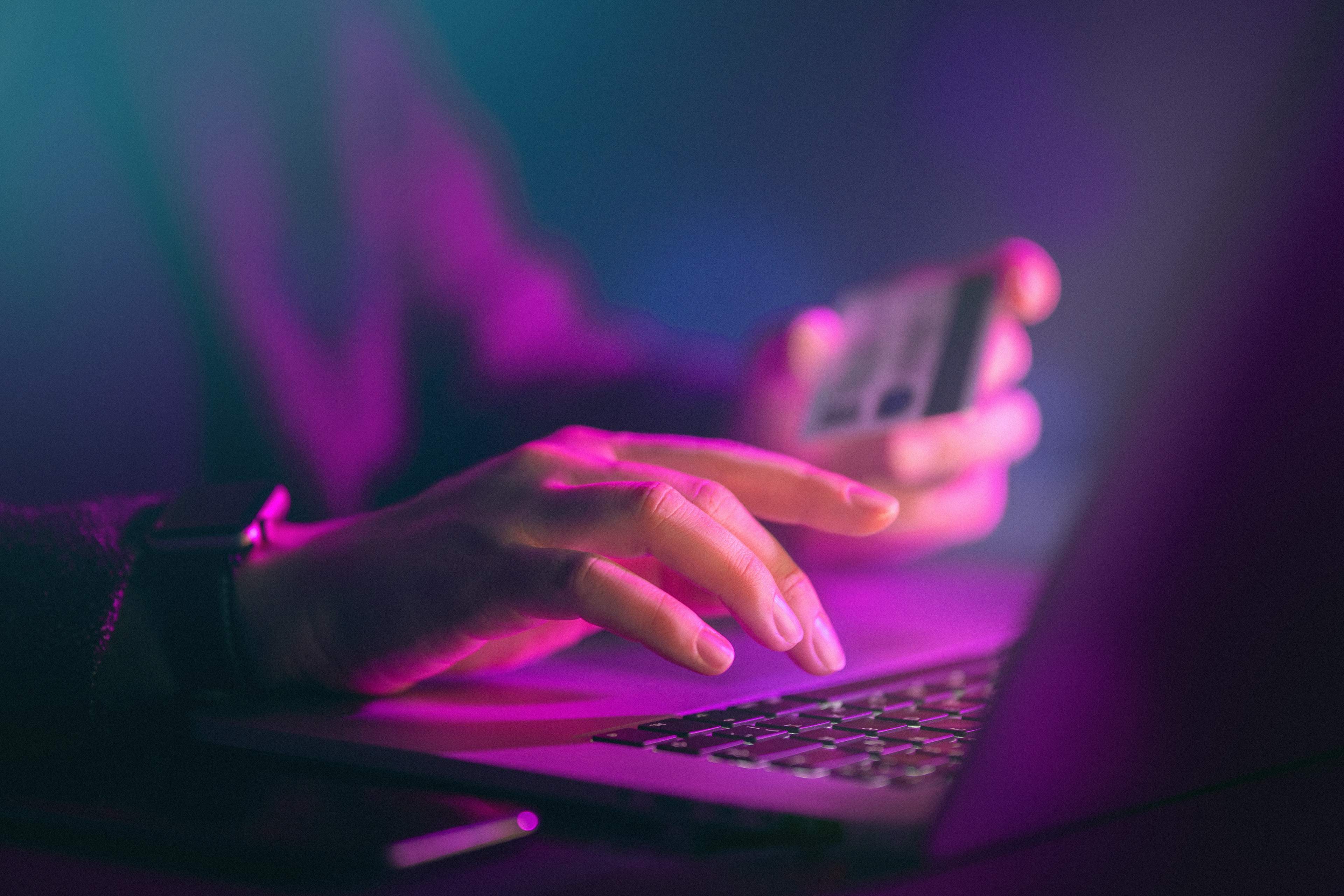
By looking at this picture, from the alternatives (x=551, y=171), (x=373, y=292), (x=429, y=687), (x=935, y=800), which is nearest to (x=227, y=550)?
(x=429, y=687)

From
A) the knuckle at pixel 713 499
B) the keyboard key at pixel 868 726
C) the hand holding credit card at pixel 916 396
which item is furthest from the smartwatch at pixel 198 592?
the hand holding credit card at pixel 916 396

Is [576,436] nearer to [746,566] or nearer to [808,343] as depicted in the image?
[746,566]

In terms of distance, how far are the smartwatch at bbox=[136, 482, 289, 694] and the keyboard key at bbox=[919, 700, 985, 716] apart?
0.43 metres

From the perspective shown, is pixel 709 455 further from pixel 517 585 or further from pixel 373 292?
pixel 373 292

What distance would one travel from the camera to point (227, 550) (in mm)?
610

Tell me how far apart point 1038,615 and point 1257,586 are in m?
0.08

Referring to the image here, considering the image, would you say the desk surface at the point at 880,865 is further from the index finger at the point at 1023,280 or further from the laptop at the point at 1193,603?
the index finger at the point at 1023,280

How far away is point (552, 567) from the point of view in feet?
1.67

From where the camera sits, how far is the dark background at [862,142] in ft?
5.00

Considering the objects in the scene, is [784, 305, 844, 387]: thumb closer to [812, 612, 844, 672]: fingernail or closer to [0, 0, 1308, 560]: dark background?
[0, 0, 1308, 560]: dark background

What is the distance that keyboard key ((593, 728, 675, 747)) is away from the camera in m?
0.41

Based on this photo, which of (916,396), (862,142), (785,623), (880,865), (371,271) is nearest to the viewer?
(880,865)

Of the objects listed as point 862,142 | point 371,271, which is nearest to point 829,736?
point 371,271

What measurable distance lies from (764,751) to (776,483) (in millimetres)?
254
